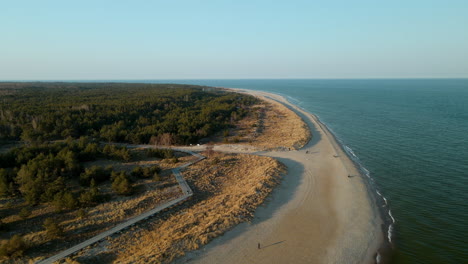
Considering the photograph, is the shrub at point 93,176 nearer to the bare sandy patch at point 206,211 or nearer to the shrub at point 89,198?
the shrub at point 89,198

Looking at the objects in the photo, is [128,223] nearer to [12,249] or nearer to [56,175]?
[12,249]

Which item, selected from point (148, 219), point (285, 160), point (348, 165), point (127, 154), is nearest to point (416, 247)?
point (348, 165)

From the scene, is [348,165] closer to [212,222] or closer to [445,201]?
[445,201]

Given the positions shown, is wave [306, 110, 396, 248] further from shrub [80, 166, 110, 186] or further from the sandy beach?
shrub [80, 166, 110, 186]

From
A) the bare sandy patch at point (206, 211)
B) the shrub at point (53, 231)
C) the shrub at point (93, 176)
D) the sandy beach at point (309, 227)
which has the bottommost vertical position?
the sandy beach at point (309, 227)

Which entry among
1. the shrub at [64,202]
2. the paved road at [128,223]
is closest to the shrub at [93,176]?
the shrub at [64,202]

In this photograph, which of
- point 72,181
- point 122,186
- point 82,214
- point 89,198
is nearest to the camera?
point 82,214

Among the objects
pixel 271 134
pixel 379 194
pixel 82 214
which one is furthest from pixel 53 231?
pixel 271 134

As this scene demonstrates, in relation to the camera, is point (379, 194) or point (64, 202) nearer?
point (64, 202)
